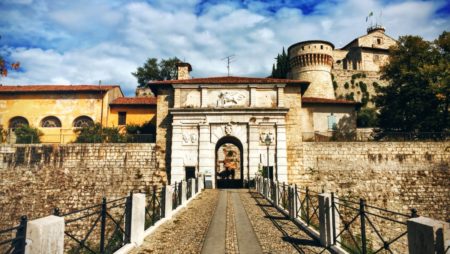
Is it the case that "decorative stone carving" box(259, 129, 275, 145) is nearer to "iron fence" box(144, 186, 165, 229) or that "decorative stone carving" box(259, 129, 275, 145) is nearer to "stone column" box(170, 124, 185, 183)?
"stone column" box(170, 124, 185, 183)

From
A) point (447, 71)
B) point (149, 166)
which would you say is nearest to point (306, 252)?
point (149, 166)

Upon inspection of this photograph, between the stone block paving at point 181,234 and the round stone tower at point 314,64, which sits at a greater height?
the round stone tower at point 314,64

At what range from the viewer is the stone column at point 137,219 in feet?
24.0

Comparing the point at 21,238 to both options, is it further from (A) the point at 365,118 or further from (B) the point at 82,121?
(A) the point at 365,118

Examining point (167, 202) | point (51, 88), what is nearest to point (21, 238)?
point (167, 202)

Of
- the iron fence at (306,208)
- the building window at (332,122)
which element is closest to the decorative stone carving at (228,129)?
the building window at (332,122)

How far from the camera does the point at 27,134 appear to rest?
2762 cm

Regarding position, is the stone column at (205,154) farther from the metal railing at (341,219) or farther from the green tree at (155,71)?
the green tree at (155,71)

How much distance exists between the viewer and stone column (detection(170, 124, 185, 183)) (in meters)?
23.7

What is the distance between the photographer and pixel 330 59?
152ft

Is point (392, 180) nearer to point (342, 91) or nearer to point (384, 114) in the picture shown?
point (384, 114)

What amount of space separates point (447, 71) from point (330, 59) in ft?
72.8

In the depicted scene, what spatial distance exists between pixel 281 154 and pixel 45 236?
2124cm

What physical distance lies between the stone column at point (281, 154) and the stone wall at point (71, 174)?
941 centimetres
